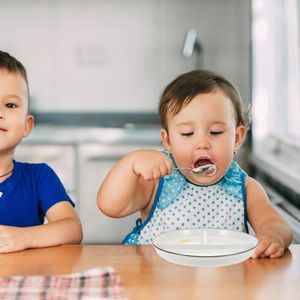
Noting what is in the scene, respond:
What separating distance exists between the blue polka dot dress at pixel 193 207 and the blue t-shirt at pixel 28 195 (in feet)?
0.64

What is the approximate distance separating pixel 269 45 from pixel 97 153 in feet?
3.59

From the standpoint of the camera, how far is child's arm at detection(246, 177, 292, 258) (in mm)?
1167

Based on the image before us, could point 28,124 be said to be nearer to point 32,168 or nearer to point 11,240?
point 32,168

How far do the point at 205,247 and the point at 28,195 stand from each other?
0.51 metres

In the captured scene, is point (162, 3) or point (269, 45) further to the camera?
point (162, 3)

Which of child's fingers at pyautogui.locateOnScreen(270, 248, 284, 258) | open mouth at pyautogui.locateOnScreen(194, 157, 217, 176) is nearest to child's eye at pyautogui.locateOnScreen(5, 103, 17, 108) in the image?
open mouth at pyautogui.locateOnScreen(194, 157, 217, 176)

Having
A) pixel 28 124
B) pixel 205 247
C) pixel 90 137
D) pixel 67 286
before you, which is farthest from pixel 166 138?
pixel 90 137

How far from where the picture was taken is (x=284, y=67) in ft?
11.1

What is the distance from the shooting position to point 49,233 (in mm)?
1253

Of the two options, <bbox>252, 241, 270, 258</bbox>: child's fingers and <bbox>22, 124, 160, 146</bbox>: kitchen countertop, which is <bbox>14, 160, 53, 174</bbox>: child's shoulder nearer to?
<bbox>252, 241, 270, 258</bbox>: child's fingers

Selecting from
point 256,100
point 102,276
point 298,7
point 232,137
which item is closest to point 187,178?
point 232,137

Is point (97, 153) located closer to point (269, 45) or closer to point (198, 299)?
point (269, 45)

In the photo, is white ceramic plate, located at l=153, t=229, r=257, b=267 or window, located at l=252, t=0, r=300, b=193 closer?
white ceramic plate, located at l=153, t=229, r=257, b=267

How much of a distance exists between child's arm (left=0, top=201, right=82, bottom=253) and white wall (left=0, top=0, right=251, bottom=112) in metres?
2.54
